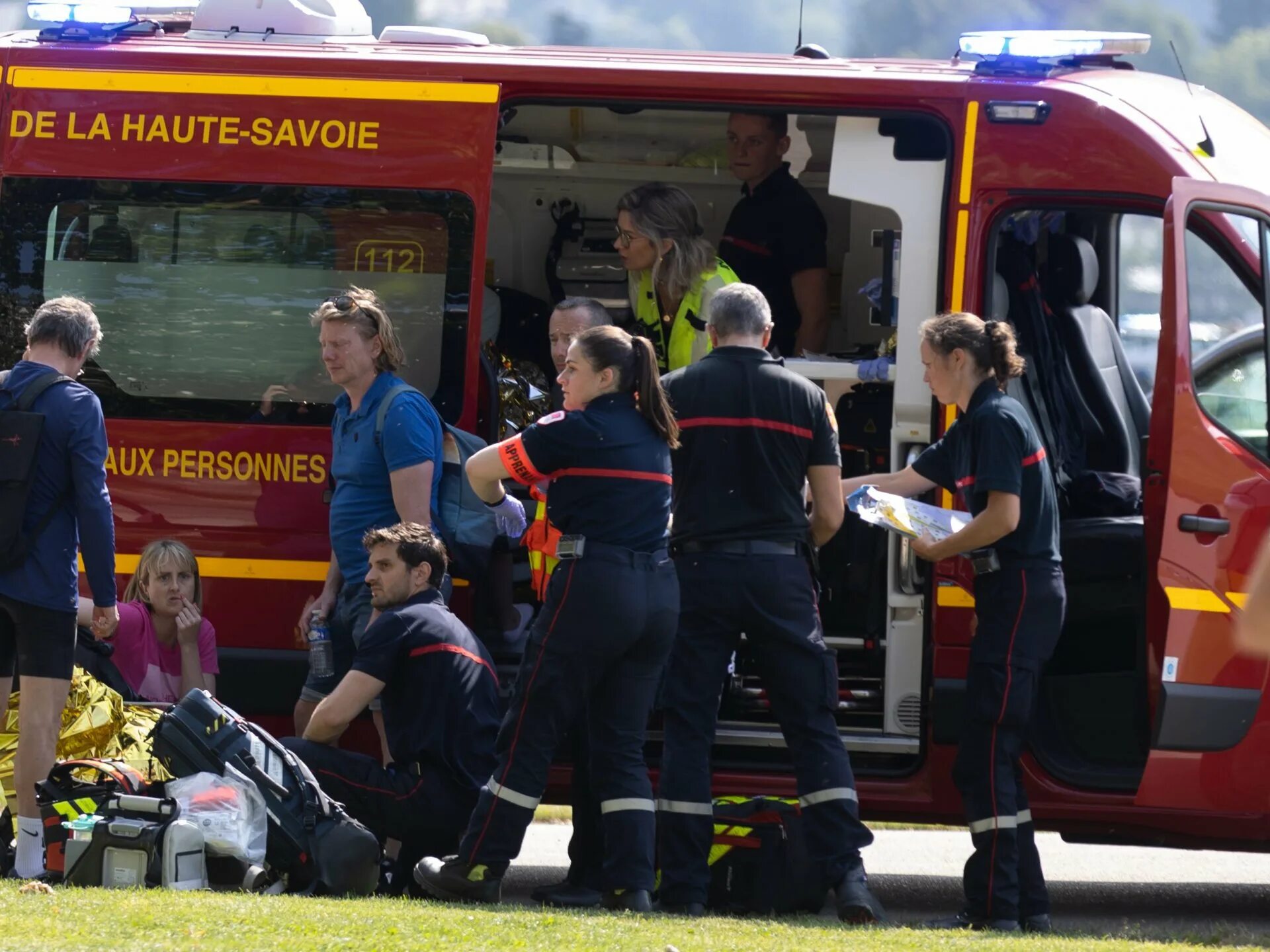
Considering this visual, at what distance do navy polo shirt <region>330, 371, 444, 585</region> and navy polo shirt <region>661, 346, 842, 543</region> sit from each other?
822 mm

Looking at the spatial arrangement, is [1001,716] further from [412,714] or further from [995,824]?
[412,714]

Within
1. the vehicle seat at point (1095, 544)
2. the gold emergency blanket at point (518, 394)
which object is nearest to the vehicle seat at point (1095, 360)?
the vehicle seat at point (1095, 544)

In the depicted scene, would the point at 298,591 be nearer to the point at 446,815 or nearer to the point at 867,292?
the point at 446,815

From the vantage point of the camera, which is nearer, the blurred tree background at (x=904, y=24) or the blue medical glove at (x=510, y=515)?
the blue medical glove at (x=510, y=515)

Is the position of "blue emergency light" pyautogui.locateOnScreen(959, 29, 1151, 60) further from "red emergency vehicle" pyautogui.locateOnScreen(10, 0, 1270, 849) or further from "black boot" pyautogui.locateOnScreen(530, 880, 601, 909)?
"black boot" pyautogui.locateOnScreen(530, 880, 601, 909)

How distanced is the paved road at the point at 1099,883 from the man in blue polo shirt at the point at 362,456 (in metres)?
1.27

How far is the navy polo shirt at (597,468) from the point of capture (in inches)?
200

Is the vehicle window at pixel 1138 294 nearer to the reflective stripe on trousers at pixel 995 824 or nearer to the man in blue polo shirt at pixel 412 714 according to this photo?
the reflective stripe on trousers at pixel 995 824

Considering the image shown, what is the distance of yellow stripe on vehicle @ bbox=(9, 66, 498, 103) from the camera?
586cm

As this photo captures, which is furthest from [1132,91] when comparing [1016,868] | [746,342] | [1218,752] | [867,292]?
[1016,868]

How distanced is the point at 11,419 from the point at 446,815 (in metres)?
1.72

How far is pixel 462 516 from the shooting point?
19.3 ft

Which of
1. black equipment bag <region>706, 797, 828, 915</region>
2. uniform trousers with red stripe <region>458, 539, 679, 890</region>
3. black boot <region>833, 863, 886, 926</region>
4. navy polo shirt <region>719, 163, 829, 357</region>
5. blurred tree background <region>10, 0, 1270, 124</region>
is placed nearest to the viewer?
uniform trousers with red stripe <region>458, 539, 679, 890</region>

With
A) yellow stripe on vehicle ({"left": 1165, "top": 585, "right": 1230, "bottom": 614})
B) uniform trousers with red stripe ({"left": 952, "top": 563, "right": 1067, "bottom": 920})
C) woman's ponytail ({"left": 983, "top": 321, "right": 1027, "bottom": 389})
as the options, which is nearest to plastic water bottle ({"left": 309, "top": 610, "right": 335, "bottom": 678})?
uniform trousers with red stripe ({"left": 952, "top": 563, "right": 1067, "bottom": 920})
